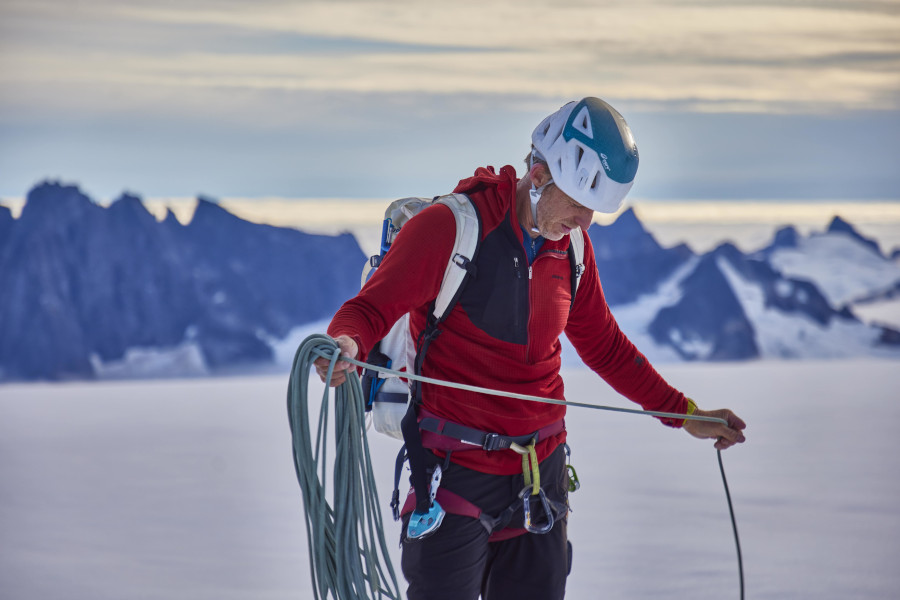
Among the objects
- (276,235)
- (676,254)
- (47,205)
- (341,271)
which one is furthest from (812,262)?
(47,205)

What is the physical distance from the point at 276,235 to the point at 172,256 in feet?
3.46

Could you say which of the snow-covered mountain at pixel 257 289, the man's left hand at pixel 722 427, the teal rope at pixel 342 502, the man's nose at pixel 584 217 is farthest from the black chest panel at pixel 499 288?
the snow-covered mountain at pixel 257 289

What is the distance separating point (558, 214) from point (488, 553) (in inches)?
23.9

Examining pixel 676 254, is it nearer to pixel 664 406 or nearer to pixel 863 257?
pixel 863 257

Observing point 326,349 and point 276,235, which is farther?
point 276,235

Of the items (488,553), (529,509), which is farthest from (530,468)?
(488,553)

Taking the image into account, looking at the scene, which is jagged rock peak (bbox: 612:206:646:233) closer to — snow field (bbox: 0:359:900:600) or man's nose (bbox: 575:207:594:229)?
snow field (bbox: 0:359:900:600)

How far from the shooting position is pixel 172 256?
10188 mm

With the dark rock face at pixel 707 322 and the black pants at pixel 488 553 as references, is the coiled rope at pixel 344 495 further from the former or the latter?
the dark rock face at pixel 707 322

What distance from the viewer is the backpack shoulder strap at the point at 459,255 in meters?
1.63

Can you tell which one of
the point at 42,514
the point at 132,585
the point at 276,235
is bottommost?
the point at 132,585

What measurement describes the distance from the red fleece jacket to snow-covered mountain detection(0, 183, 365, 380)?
315 inches

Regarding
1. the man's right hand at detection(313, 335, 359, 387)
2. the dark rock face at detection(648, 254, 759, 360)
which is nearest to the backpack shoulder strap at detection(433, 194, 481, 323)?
the man's right hand at detection(313, 335, 359, 387)

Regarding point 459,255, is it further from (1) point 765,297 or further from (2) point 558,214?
(1) point 765,297
